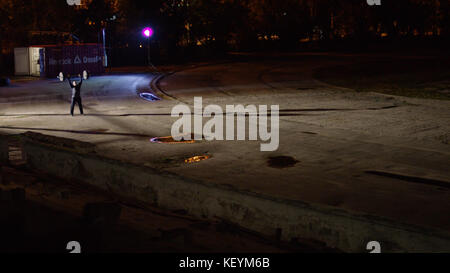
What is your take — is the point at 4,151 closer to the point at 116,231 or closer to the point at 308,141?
the point at 116,231

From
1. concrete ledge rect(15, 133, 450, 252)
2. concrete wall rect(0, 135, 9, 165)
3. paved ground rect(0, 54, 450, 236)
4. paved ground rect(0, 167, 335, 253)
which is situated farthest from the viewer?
concrete wall rect(0, 135, 9, 165)

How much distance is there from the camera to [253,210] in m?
7.89

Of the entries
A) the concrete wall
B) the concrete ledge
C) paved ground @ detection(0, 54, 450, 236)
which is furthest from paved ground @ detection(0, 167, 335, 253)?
the concrete wall

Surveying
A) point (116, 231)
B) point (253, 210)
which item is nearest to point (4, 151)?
point (116, 231)

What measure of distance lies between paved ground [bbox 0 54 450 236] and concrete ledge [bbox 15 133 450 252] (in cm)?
54

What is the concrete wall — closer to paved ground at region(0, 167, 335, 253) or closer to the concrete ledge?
the concrete ledge

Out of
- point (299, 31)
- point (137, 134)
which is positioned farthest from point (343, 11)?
point (137, 134)

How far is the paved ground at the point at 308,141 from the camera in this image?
9516 millimetres

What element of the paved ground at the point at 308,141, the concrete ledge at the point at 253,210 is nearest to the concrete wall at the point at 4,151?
the paved ground at the point at 308,141

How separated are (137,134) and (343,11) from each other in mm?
64565

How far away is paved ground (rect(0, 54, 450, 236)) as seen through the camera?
9516mm

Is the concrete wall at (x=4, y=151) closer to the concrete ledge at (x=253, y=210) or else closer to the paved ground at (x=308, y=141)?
the paved ground at (x=308, y=141)
